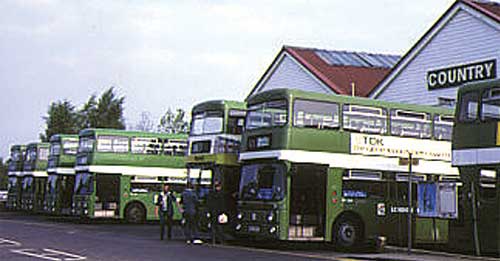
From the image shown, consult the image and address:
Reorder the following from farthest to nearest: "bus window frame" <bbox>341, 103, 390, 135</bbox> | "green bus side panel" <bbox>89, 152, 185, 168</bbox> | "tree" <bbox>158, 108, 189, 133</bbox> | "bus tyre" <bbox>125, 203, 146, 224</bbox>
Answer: "tree" <bbox>158, 108, 189, 133</bbox> → "bus tyre" <bbox>125, 203, 146, 224</bbox> → "green bus side panel" <bbox>89, 152, 185, 168</bbox> → "bus window frame" <bbox>341, 103, 390, 135</bbox>

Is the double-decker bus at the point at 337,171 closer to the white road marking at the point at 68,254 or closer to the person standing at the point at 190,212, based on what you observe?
the person standing at the point at 190,212

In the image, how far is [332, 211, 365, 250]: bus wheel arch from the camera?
71.2ft

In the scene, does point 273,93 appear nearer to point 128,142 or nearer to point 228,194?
point 228,194

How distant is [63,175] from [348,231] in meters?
18.4

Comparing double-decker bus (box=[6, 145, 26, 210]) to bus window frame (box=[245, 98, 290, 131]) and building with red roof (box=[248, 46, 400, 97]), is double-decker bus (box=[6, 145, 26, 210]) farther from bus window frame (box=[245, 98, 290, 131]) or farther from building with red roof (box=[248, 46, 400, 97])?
bus window frame (box=[245, 98, 290, 131])

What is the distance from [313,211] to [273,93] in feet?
10.9

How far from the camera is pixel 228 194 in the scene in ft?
79.6

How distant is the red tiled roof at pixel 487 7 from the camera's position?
29347 millimetres

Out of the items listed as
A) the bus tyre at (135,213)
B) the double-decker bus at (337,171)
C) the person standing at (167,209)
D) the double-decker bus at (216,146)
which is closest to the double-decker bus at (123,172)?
the bus tyre at (135,213)

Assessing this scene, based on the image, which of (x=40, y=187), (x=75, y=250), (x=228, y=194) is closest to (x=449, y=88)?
(x=228, y=194)

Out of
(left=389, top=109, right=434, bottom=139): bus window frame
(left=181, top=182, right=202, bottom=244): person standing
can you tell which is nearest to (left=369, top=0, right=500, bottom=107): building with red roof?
(left=389, top=109, right=434, bottom=139): bus window frame

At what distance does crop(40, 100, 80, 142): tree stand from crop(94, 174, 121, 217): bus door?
42.0 m

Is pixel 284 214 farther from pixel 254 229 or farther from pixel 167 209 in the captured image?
pixel 167 209

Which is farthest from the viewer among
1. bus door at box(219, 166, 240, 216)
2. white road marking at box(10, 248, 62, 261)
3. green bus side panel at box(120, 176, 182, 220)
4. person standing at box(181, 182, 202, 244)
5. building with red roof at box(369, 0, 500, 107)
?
green bus side panel at box(120, 176, 182, 220)
